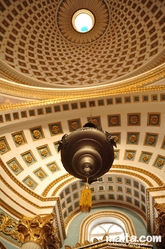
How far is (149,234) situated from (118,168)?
286 centimetres

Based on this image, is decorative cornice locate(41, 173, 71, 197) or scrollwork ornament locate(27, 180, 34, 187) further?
scrollwork ornament locate(27, 180, 34, 187)

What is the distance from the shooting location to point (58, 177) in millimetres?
11039

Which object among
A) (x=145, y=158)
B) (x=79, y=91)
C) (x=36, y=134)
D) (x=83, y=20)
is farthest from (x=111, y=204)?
(x=83, y=20)

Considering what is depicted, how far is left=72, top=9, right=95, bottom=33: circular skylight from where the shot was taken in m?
19.7

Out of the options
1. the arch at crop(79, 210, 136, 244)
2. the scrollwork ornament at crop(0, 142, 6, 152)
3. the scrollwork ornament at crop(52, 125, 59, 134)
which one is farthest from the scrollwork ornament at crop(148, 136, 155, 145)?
the scrollwork ornament at crop(0, 142, 6, 152)

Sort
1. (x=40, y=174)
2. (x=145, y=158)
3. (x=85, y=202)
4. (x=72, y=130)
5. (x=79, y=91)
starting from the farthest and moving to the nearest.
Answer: (x=79, y=91), (x=72, y=130), (x=145, y=158), (x=40, y=174), (x=85, y=202)

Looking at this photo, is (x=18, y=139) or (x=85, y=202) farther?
(x=18, y=139)

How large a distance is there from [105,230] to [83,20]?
1511 cm

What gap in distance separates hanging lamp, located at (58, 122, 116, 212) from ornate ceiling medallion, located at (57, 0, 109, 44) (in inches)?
574

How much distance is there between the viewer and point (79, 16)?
19.9 m

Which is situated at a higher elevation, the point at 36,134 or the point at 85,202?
the point at 36,134

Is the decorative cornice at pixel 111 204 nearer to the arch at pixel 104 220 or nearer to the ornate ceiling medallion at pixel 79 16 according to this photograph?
the arch at pixel 104 220

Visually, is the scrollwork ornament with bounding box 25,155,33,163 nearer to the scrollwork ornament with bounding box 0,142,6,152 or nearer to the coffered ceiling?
the coffered ceiling

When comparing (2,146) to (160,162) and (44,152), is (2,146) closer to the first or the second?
(44,152)
